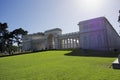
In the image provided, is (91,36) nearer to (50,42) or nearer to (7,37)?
(50,42)

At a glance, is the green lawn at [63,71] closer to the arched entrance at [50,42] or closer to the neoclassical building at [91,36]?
the neoclassical building at [91,36]

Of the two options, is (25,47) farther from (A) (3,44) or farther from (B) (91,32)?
(B) (91,32)

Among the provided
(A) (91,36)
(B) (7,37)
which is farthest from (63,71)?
(B) (7,37)

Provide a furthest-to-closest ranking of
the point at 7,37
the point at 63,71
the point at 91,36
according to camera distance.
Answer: the point at 7,37, the point at 91,36, the point at 63,71

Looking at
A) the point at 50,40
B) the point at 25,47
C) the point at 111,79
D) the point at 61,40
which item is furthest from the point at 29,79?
the point at 25,47

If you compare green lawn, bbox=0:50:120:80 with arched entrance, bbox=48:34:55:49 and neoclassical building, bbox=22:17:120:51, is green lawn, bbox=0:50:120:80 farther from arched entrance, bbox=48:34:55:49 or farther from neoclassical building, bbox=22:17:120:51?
arched entrance, bbox=48:34:55:49

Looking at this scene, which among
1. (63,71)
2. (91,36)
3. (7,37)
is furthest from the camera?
(7,37)

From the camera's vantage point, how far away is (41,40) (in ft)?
252

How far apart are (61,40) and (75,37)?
8691 millimetres

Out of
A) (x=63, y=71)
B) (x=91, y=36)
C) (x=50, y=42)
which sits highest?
(x=91, y=36)

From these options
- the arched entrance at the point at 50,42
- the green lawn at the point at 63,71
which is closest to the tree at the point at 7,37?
the arched entrance at the point at 50,42

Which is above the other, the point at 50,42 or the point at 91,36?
the point at 91,36

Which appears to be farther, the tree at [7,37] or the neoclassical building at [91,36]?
the tree at [7,37]

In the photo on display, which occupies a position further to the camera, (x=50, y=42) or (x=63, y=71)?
(x=50, y=42)
